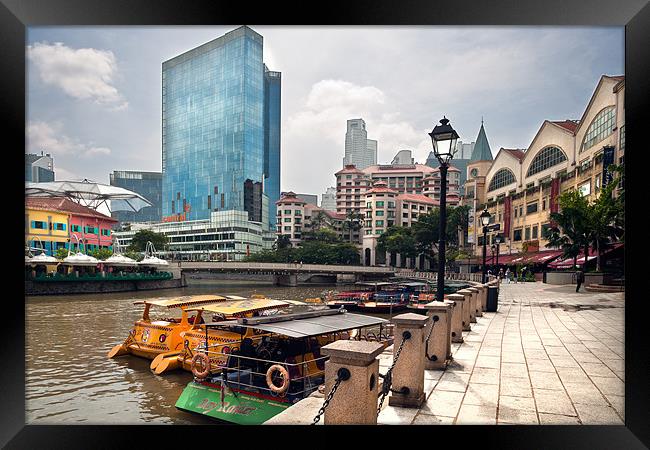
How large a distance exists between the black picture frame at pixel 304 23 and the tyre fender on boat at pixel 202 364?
181 inches

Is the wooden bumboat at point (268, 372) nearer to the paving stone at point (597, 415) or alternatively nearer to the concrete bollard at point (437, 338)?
the concrete bollard at point (437, 338)

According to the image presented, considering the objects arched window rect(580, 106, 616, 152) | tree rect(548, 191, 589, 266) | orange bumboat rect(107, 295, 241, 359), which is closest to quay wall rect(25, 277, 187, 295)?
orange bumboat rect(107, 295, 241, 359)

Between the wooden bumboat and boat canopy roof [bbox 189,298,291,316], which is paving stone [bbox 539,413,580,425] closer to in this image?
the wooden bumboat

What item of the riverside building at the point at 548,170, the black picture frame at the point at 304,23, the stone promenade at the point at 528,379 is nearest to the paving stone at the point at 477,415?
the stone promenade at the point at 528,379

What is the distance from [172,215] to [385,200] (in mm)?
56037

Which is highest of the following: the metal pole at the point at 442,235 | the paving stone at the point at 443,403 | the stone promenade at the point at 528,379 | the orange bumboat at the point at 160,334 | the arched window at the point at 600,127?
the arched window at the point at 600,127

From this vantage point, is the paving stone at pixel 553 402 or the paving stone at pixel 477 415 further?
the paving stone at pixel 553 402

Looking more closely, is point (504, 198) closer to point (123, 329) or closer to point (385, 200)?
point (385, 200)

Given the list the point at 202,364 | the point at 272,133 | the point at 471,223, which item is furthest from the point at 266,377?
the point at 272,133

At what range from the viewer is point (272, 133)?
174375 millimetres

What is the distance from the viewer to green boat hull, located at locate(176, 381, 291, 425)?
8.38 meters

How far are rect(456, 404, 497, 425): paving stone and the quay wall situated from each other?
41.9 metres

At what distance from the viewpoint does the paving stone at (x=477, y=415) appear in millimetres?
5324
